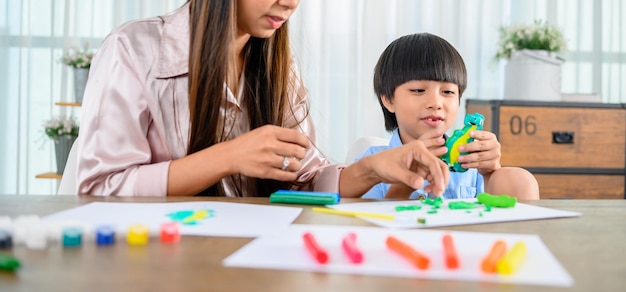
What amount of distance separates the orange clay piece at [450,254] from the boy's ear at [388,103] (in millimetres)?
1127

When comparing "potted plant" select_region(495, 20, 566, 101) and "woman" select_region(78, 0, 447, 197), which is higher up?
"potted plant" select_region(495, 20, 566, 101)

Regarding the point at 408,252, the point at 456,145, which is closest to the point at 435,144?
the point at 456,145

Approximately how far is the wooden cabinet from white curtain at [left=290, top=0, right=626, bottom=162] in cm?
62

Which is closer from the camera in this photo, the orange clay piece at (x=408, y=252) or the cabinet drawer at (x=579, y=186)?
the orange clay piece at (x=408, y=252)

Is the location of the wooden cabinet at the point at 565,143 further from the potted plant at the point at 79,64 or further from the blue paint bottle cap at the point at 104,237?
the blue paint bottle cap at the point at 104,237

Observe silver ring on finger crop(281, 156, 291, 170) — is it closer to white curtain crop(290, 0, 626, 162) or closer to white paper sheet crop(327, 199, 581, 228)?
white paper sheet crop(327, 199, 581, 228)

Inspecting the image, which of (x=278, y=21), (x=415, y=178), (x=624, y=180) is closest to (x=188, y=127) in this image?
(x=278, y=21)

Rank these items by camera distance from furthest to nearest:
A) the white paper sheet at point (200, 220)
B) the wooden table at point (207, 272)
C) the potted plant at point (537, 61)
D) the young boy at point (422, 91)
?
the potted plant at point (537, 61) → the young boy at point (422, 91) → the white paper sheet at point (200, 220) → the wooden table at point (207, 272)

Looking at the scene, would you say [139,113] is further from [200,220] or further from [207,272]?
[207,272]

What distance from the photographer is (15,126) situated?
137 inches

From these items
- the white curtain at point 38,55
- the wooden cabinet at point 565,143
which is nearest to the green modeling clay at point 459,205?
the wooden cabinet at point 565,143

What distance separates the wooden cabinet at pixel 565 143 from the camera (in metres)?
2.80

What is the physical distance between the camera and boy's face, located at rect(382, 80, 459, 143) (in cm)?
161

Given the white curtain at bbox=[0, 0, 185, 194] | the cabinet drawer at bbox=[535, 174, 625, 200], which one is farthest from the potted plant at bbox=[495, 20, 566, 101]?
the white curtain at bbox=[0, 0, 185, 194]
